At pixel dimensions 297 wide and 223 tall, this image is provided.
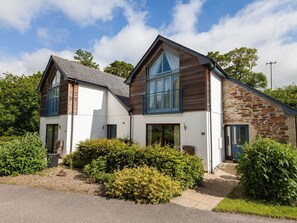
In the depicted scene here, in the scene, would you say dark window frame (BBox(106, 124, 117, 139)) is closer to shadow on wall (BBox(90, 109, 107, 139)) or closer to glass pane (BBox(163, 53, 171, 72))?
shadow on wall (BBox(90, 109, 107, 139))

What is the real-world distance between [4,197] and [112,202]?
366 centimetres

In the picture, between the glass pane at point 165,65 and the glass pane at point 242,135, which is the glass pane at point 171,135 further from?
the glass pane at point 242,135

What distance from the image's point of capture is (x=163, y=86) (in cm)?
1162

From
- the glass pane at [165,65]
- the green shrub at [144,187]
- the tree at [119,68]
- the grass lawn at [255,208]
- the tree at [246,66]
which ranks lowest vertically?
the grass lawn at [255,208]

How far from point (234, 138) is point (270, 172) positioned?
246 inches

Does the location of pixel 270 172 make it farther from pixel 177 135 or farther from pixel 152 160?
pixel 177 135

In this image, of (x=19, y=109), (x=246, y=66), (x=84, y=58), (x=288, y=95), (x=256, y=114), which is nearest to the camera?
→ (x=256, y=114)

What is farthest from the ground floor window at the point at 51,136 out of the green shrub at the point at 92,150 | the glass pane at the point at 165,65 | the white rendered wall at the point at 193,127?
the glass pane at the point at 165,65

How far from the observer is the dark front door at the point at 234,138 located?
37.1 ft

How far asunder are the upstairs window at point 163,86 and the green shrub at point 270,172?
198 inches

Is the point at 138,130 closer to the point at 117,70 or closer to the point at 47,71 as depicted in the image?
the point at 47,71

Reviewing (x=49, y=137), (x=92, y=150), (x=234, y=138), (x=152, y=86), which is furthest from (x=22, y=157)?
(x=234, y=138)

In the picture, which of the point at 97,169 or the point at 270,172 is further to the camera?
the point at 97,169

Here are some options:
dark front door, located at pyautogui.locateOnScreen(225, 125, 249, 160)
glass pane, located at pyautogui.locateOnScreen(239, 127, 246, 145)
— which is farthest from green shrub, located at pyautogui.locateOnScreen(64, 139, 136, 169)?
glass pane, located at pyautogui.locateOnScreen(239, 127, 246, 145)
